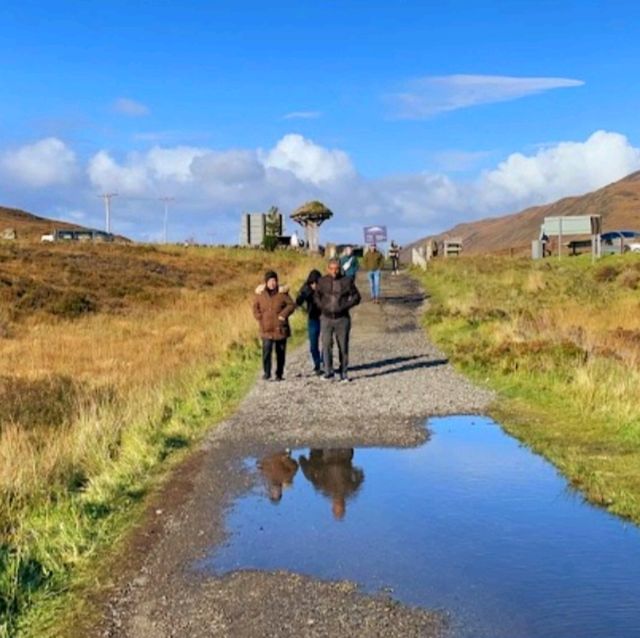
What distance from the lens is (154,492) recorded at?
28.3ft

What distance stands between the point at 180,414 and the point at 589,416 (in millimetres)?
5271

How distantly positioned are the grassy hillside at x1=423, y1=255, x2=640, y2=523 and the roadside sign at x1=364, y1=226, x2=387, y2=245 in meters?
13.5

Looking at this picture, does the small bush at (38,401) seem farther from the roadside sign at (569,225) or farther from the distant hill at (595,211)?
the distant hill at (595,211)

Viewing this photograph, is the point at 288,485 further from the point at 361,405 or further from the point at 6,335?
the point at 6,335

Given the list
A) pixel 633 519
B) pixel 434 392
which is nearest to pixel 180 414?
pixel 434 392

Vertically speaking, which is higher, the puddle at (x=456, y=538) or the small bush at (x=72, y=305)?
the small bush at (x=72, y=305)

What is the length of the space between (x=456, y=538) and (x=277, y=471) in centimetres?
281

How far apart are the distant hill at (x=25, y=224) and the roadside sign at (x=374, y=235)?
45.5 meters

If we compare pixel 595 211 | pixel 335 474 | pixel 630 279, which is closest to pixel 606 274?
pixel 630 279

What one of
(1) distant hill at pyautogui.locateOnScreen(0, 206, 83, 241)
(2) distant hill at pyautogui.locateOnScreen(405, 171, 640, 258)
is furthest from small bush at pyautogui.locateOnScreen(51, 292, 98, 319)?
(2) distant hill at pyautogui.locateOnScreen(405, 171, 640, 258)

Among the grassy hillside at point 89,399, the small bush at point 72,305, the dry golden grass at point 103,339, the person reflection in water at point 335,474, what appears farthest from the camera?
the small bush at point 72,305

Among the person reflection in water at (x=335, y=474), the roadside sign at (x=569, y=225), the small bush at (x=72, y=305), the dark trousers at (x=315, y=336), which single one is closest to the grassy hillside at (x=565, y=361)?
the person reflection in water at (x=335, y=474)

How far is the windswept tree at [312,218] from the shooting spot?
6088 centimetres

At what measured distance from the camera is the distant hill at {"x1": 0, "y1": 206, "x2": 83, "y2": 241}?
9025 centimetres
